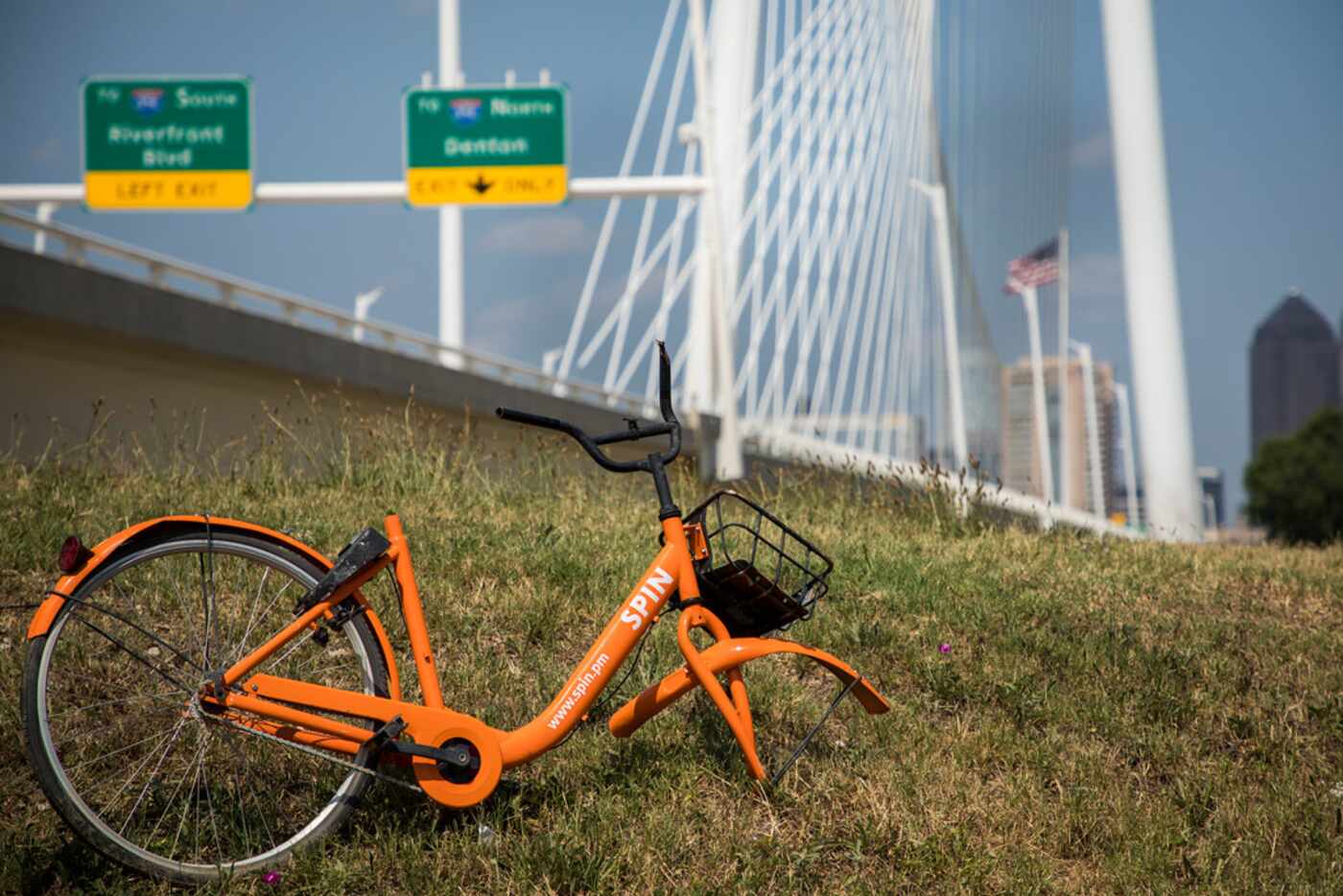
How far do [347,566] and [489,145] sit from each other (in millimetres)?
16281

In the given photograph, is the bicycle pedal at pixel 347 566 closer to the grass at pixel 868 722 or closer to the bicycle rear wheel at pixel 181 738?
the bicycle rear wheel at pixel 181 738

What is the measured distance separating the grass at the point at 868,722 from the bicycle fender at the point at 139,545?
499mm

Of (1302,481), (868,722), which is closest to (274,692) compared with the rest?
(868,722)

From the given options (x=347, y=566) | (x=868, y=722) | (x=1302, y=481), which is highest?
(x=347, y=566)

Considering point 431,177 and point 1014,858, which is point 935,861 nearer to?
point 1014,858

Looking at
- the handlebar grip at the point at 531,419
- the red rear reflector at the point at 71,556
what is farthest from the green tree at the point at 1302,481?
the red rear reflector at the point at 71,556

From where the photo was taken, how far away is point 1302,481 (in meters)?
55.8

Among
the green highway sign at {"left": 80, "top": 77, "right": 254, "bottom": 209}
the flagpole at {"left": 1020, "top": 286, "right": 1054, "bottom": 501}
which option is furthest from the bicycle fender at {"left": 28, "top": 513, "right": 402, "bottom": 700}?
the flagpole at {"left": 1020, "top": 286, "right": 1054, "bottom": 501}

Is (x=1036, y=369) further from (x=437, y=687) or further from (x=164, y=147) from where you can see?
(x=437, y=687)

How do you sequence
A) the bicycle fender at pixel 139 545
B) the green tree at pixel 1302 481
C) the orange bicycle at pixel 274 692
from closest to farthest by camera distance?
the bicycle fender at pixel 139 545, the orange bicycle at pixel 274 692, the green tree at pixel 1302 481

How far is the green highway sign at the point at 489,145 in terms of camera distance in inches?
733

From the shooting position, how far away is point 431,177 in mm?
18625

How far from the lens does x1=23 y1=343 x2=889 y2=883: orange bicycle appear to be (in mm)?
3125

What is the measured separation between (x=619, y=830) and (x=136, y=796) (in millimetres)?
1195
